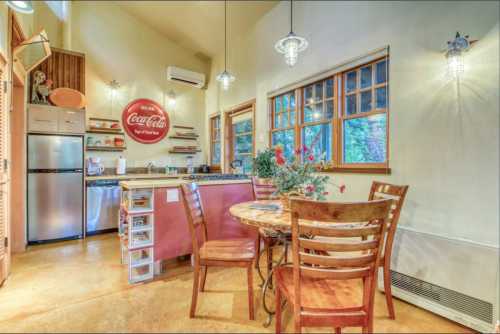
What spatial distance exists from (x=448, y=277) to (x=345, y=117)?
178 centimetres

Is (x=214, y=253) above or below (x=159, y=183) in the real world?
below

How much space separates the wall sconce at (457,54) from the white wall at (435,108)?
1.7 inches

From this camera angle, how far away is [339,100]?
9.60 ft

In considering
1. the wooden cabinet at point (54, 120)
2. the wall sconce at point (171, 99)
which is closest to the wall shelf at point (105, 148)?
the wooden cabinet at point (54, 120)

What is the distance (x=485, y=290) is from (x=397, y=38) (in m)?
2.13

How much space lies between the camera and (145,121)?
15.9 ft

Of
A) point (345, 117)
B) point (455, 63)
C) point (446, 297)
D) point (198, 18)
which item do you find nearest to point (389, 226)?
point (446, 297)

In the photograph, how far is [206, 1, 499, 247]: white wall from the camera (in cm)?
174

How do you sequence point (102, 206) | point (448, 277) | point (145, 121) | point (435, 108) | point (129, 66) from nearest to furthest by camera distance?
point (448, 277) < point (435, 108) < point (102, 206) < point (129, 66) < point (145, 121)

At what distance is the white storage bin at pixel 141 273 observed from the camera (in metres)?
2.31

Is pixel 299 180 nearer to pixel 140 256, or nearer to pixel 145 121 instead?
pixel 140 256

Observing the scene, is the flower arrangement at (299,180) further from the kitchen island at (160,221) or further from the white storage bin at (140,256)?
the white storage bin at (140,256)

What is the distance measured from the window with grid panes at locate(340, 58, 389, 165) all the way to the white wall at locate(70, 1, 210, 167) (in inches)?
141

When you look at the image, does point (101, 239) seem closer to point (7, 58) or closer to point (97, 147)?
point (97, 147)
